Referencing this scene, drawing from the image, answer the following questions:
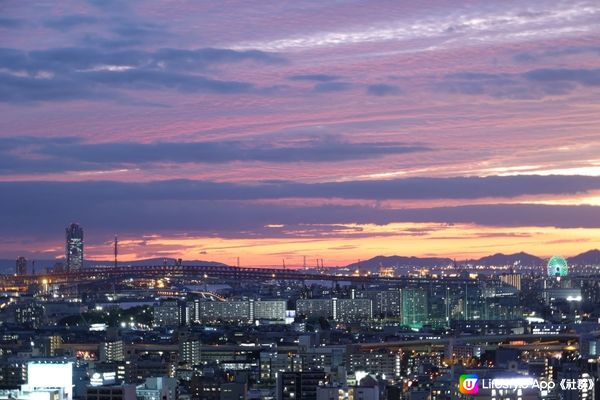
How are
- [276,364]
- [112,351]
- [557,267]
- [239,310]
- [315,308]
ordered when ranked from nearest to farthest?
[276,364] < [112,351] < [239,310] < [315,308] < [557,267]

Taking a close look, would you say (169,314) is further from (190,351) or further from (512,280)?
(512,280)

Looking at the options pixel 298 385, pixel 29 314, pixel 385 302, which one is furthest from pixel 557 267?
pixel 298 385

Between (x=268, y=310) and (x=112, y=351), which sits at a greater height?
(x=268, y=310)

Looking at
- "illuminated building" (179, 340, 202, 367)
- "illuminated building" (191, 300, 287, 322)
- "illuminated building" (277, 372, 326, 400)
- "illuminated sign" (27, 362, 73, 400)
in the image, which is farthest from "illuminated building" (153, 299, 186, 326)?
"illuminated sign" (27, 362, 73, 400)

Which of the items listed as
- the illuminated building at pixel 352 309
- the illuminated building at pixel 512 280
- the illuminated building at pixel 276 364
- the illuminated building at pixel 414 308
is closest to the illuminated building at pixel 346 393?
the illuminated building at pixel 276 364

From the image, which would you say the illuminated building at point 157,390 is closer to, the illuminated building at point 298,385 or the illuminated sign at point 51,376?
the illuminated sign at point 51,376

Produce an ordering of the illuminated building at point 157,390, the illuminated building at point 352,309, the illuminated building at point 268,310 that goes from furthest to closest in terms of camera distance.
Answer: the illuminated building at point 352,309
the illuminated building at point 268,310
the illuminated building at point 157,390

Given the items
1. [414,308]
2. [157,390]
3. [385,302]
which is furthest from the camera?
[385,302]

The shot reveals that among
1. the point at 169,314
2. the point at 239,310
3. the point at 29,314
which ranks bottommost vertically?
the point at 169,314

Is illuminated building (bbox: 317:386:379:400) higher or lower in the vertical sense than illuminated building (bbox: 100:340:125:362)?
lower

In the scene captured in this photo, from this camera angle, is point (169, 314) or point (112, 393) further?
point (169, 314)

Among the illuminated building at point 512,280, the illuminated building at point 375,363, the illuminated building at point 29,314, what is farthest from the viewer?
the illuminated building at point 512,280

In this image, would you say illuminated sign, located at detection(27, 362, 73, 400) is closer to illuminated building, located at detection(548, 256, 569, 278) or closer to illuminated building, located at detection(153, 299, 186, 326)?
illuminated building, located at detection(153, 299, 186, 326)
